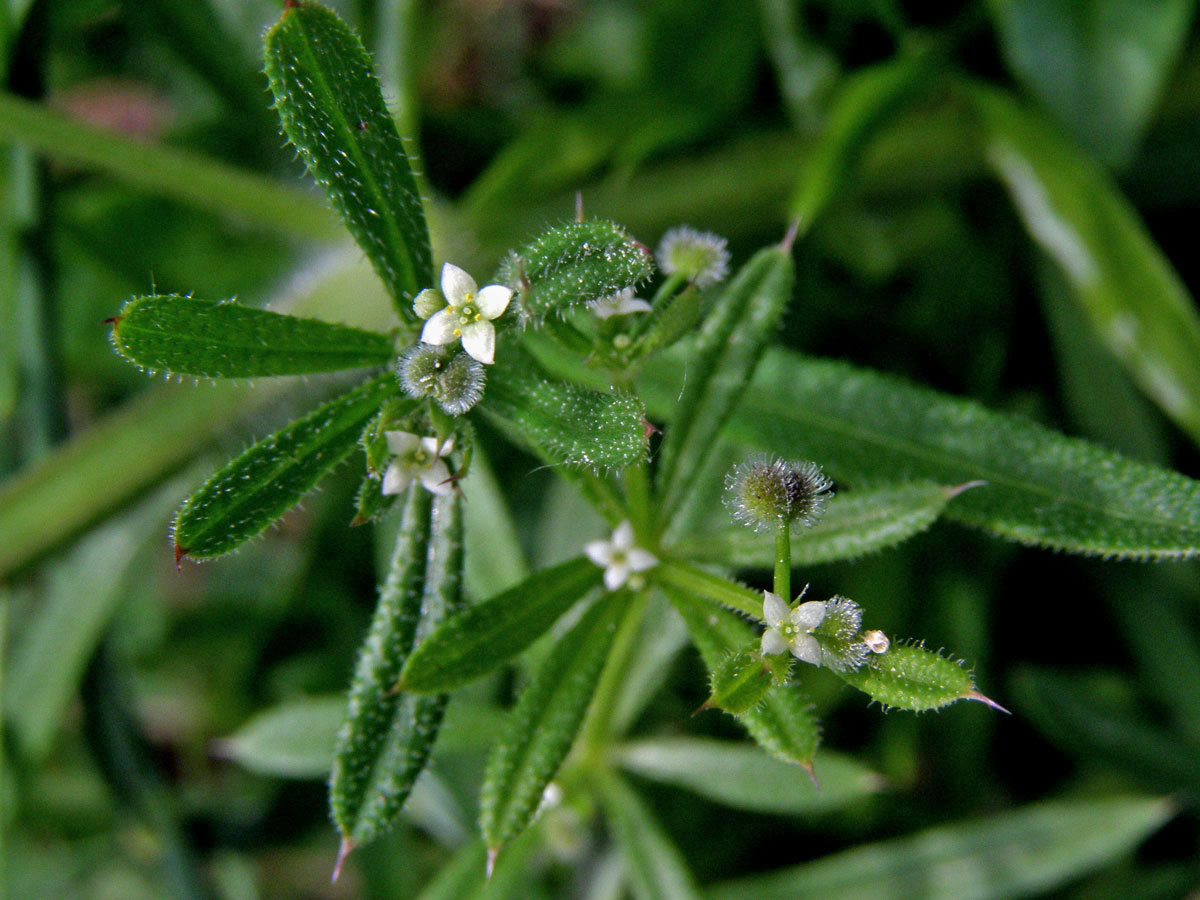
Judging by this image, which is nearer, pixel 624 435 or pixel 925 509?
pixel 624 435

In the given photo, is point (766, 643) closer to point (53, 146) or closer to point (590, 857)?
point (590, 857)

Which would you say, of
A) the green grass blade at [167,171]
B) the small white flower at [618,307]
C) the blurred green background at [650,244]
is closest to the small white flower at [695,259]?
the small white flower at [618,307]

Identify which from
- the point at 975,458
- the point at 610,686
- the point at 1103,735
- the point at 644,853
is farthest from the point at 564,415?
the point at 1103,735

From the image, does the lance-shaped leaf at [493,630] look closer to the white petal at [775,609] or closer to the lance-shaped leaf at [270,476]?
the lance-shaped leaf at [270,476]

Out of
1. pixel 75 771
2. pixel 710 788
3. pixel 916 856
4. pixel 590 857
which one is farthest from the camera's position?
pixel 75 771

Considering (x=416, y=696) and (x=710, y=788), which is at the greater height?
(x=416, y=696)

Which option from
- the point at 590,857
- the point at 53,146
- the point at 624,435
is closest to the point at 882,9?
the point at 624,435
